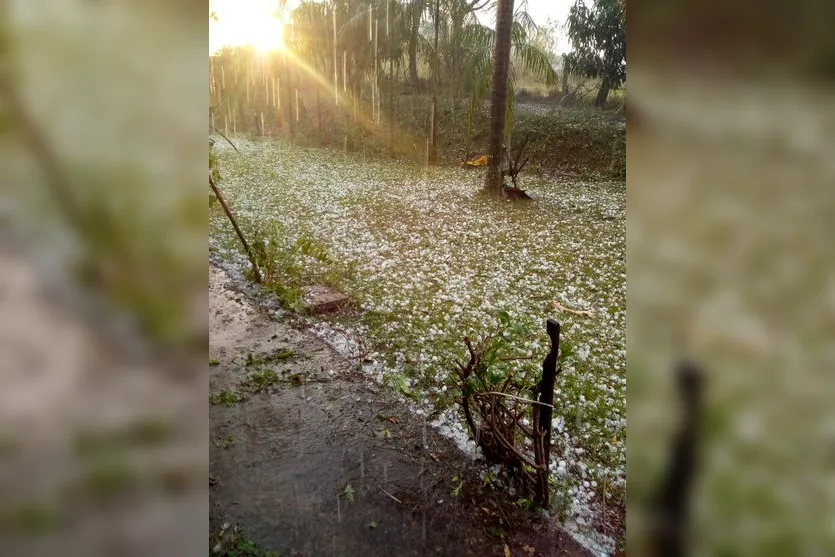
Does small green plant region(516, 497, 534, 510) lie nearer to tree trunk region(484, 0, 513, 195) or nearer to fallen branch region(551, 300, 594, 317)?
fallen branch region(551, 300, 594, 317)

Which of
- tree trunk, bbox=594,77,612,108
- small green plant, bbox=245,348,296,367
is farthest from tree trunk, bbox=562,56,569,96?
small green plant, bbox=245,348,296,367

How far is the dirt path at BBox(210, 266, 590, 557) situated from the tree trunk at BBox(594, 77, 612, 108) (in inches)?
322

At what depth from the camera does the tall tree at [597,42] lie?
816 centimetres

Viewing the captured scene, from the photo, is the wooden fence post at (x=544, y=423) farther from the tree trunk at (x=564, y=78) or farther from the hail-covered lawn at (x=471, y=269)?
the tree trunk at (x=564, y=78)

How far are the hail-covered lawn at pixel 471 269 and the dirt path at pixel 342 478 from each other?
277 mm

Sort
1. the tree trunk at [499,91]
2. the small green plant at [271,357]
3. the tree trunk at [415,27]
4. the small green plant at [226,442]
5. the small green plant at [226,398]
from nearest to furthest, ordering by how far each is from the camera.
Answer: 1. the small green plant at [226,442]
2. the small green plant at [226,398]
3. the small green plant at [271,357]
4. the tree trunk at [499,91]
5. the tree trunk at [415,27]

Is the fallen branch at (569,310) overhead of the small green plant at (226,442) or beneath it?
overhead

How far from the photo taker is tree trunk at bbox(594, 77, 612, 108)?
8998 mm

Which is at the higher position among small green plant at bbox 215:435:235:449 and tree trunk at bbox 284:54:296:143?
tree trunk at bbox 284:54:296:143
